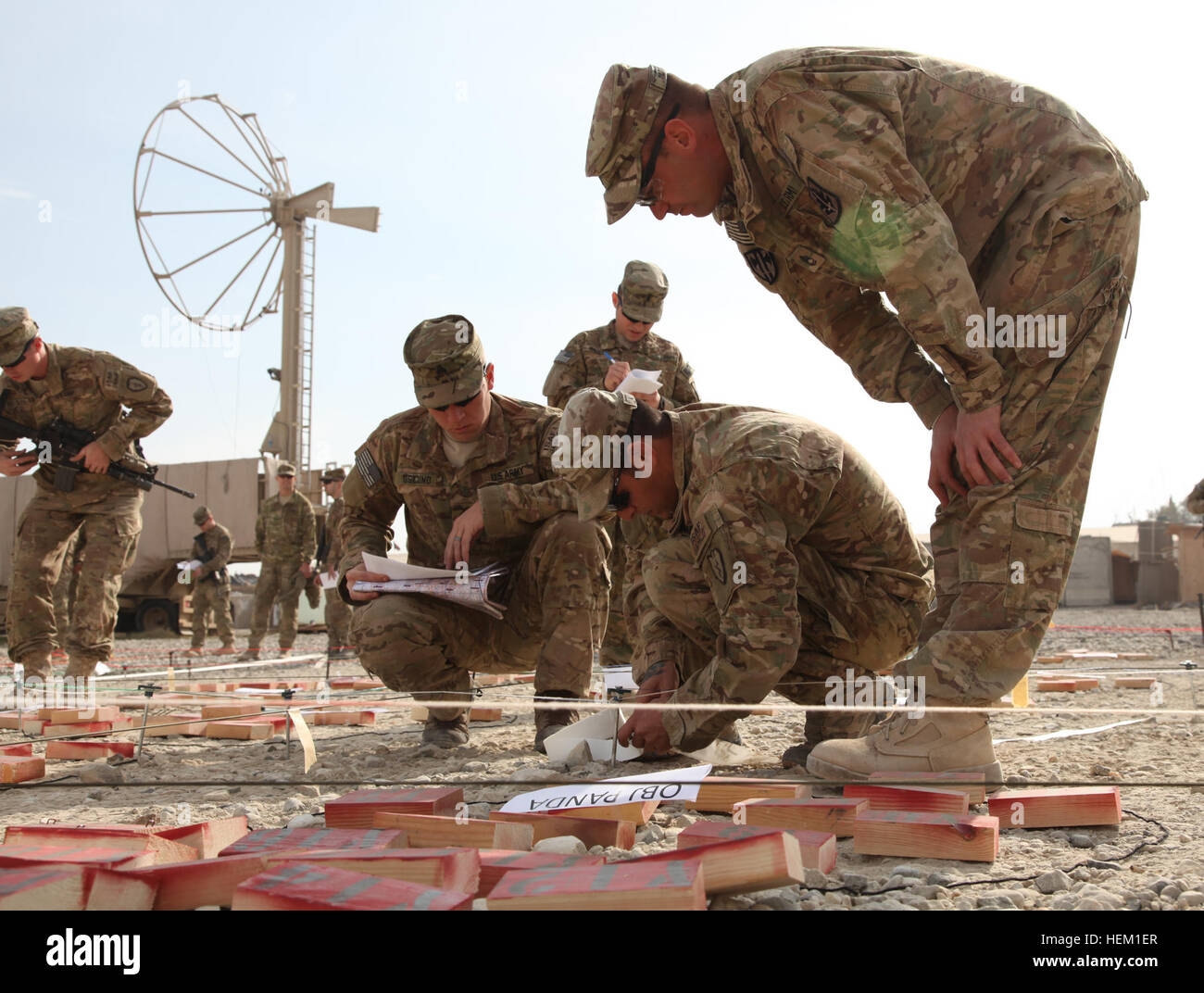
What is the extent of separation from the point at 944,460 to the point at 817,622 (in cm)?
72

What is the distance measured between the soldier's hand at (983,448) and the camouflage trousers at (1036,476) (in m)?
0.03

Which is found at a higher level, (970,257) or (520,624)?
(970,257)

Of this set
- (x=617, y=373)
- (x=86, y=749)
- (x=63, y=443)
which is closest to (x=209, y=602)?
(x=63, y=443)

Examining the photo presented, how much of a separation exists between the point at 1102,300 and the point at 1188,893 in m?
1.55

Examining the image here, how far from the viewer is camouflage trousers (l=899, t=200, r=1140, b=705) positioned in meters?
2.62

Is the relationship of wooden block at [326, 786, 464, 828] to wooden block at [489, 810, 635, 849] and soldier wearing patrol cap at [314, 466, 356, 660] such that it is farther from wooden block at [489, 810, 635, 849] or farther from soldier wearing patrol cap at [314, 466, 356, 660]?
soldier wearing patrol cap at [314, 466, 356, 660]

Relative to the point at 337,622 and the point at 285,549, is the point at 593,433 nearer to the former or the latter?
the point at 337,622

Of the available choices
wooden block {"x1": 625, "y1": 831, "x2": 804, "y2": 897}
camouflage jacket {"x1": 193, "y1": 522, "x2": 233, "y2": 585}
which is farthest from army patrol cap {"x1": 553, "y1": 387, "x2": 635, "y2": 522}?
camouflage jacket {"x1": 193, "y1": 522, "x2": 233, "y2": 585}

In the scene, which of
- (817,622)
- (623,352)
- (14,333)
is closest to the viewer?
(817,622)

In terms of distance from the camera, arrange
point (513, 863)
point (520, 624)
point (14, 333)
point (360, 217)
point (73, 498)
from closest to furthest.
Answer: point (513, 863)
point (520, 624)
point (14, 333)
point (73, 498)
point (360, 217)

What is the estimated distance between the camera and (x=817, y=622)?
3.32 meters

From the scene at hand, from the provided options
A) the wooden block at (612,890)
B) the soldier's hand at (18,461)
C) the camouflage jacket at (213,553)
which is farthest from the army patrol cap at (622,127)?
the camouflage jacket at (213,553)

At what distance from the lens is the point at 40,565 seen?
595cm
